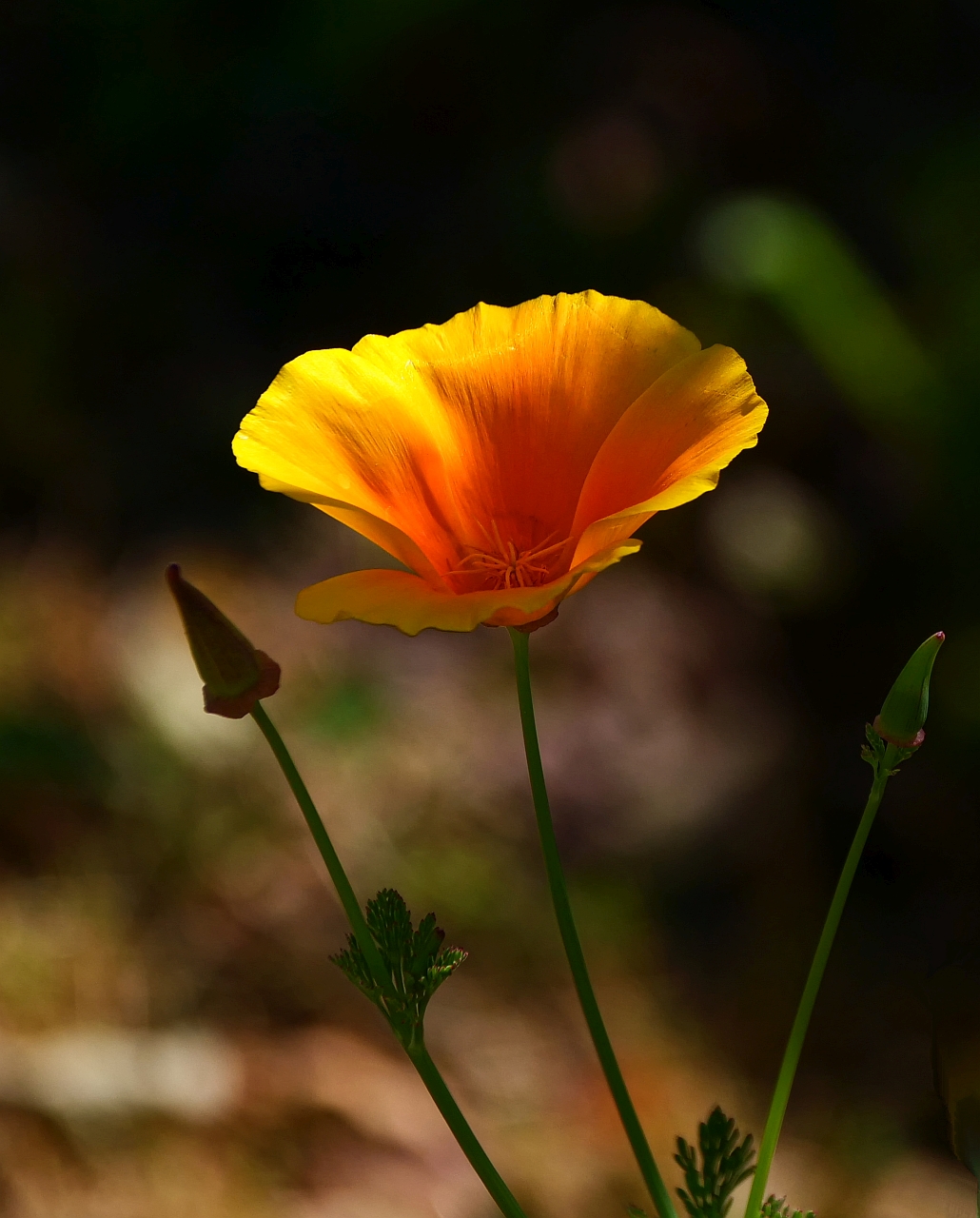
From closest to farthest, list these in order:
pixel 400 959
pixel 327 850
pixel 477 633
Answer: pixel 327 850 → pixel 400 959 → pixel 477 633

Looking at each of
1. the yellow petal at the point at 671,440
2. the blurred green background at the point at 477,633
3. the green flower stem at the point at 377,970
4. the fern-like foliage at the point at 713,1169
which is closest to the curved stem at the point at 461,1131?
the green flower stem at the point at 377,970

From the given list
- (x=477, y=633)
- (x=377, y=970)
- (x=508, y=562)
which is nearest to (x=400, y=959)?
(x=377, y=970)

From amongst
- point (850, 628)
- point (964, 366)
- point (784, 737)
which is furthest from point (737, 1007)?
point (964, 366)

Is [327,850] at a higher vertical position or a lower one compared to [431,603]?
lower

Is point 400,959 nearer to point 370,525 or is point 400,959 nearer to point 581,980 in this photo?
point 581,980

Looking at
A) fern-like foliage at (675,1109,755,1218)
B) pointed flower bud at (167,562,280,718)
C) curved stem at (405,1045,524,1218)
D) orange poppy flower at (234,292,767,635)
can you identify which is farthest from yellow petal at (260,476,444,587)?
fern-like foliage at (675,1109,755,1218)

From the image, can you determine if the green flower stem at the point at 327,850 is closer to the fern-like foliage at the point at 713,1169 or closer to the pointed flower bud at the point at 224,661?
the pointed flower bud at the point at 224,661
